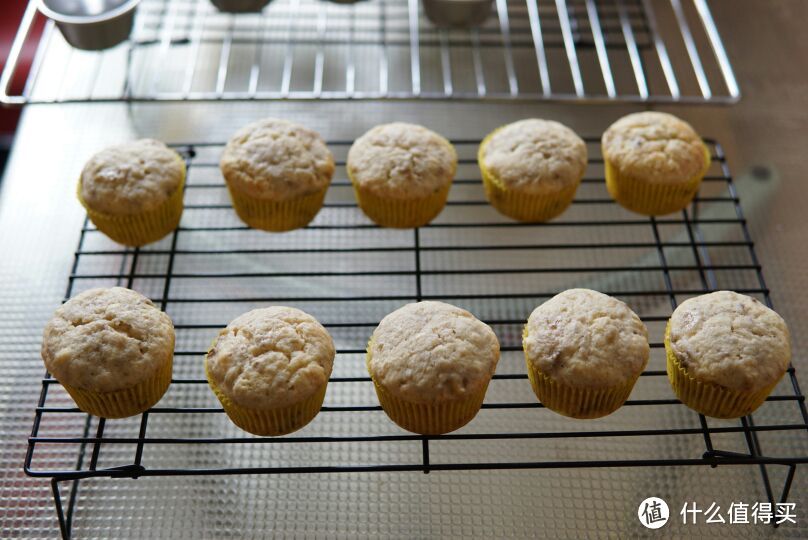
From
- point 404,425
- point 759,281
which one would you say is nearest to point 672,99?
point 759,281

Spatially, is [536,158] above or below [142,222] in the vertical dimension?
above

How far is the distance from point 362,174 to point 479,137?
72cm

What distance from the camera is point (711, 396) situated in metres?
2.04

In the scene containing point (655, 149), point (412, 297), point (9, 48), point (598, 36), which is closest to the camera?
point (412, 297)

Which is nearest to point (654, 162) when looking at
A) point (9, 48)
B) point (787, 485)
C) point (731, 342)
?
point (731, 342)

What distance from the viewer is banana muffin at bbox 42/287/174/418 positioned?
196 centimetres

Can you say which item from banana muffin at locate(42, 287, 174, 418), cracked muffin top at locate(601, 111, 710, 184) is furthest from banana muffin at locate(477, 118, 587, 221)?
banana muffin at locate(42, 287, 174, 418)

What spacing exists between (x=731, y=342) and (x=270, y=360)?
47.2 inches

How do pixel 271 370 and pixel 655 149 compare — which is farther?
pixel 655 149

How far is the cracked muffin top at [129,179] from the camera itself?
231 centimetres

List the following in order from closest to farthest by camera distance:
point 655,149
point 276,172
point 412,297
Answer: point 412,297 → point 276,172 → point 655,149

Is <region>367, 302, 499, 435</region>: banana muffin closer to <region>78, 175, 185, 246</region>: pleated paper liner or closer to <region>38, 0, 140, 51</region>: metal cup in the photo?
<region>78, 175, 185, 246</region>: pleated paper liner

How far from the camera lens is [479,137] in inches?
→ 117

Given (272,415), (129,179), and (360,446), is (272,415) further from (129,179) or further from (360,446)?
(129,179)
